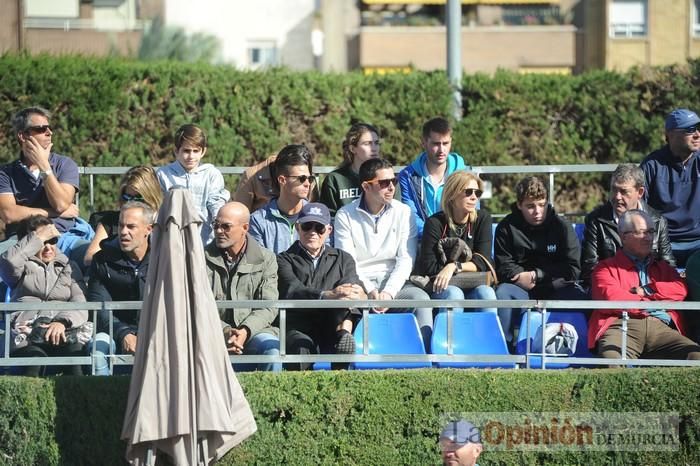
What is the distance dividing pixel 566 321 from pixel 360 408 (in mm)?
2033

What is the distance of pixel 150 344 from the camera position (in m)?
7.82

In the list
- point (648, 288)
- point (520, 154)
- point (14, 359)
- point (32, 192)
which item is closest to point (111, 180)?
point (32, 192)

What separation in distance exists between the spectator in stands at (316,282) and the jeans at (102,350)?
1.23 metres

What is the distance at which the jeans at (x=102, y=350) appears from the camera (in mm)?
8461

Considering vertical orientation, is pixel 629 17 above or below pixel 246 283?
above

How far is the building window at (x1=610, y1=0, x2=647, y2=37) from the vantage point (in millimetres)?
36312

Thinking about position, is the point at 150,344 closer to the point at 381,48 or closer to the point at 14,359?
the point at 14,359

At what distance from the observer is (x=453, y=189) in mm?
10031

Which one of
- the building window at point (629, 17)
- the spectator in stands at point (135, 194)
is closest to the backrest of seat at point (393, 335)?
the spectator in stands at point (135, 194)

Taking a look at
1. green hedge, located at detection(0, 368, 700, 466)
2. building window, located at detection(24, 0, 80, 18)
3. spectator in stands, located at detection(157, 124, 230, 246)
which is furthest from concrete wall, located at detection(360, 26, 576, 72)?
green hedge, located at detection(0, 368, 700, 466)

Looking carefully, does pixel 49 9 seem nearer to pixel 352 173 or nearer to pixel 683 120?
pixel 352 173

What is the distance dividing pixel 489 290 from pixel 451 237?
68 centimetres

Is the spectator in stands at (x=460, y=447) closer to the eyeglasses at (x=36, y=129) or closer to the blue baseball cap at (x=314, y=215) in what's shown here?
the blue baseball cap at (x=314, y=215)

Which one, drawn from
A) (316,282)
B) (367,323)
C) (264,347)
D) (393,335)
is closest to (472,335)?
(393,335)
